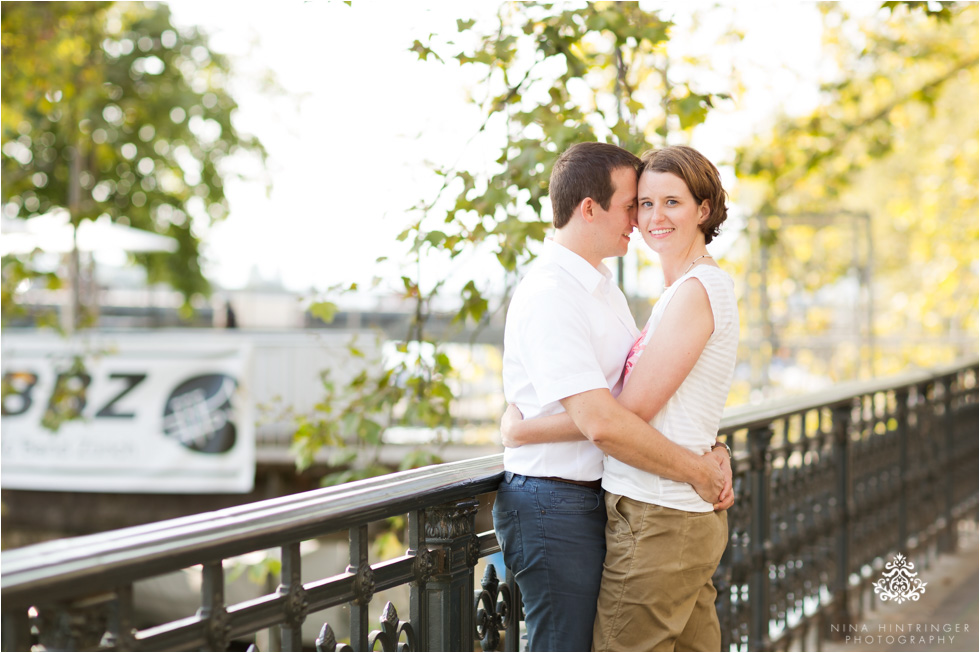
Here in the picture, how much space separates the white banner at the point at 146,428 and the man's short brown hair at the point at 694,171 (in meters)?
8.32

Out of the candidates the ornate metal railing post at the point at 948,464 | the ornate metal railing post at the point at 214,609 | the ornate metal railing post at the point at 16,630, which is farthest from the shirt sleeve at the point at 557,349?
the ornate metal railing post at the point at 948,464

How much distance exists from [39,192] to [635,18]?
39.8ft

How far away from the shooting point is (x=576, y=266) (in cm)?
201

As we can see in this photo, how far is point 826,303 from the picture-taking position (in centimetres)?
1112

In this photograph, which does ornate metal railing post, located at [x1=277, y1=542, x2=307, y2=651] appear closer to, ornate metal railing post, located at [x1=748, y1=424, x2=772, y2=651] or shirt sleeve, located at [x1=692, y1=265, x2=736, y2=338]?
shirt sleeve, located at [x1=692, y1=265, x2=736, y2=338]

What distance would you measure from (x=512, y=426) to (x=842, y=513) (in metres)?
3.49

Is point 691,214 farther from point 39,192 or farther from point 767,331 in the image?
point 39,192

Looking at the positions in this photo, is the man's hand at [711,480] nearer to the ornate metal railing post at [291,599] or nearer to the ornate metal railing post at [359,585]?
the ornate metal railing post at [359,585]

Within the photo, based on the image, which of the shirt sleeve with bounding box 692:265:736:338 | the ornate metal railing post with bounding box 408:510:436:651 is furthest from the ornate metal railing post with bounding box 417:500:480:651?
the shirt sleeve with bounding box 692:265:736:338

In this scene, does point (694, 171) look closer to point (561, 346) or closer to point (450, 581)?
point (561, 346)

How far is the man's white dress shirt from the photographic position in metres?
1.87

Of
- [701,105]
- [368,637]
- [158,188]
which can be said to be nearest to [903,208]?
[701,105]

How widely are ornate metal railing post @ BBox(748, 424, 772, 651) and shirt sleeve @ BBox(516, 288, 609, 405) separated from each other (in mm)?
2013

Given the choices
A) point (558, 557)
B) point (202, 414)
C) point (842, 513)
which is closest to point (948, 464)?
point (842, 513)
